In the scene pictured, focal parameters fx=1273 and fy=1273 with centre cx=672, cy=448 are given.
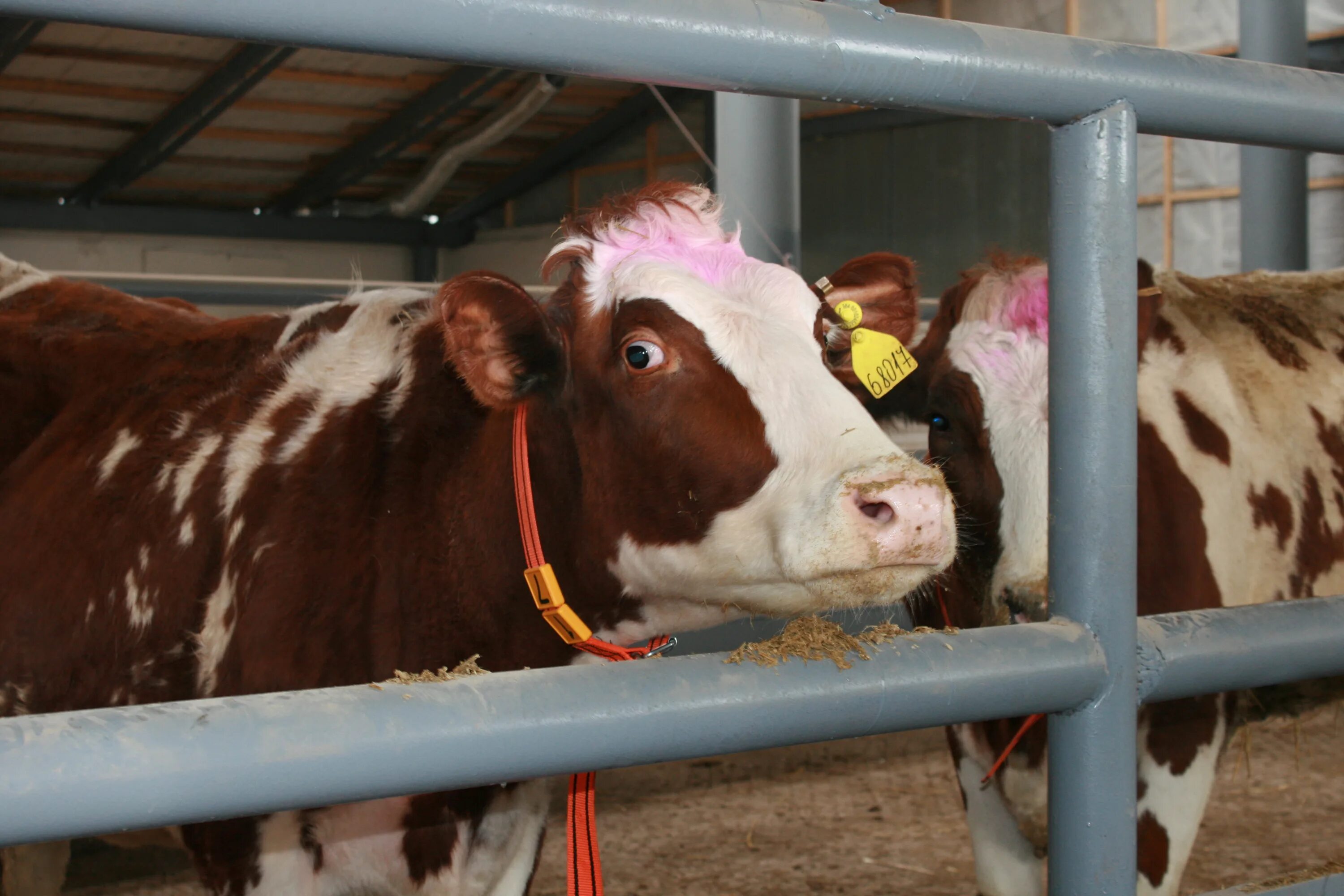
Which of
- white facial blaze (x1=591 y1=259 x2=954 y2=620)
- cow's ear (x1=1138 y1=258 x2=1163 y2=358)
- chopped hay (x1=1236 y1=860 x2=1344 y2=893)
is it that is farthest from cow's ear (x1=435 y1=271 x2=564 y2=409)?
cow's ear (x1=1138 y1=258 x2=1163 y2=358)

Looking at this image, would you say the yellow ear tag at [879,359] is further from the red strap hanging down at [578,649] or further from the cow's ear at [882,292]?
the red strap hanging down at [578,649]

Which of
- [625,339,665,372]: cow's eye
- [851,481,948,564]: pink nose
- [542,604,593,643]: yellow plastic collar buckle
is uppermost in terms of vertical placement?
[625,339,665,372]: cow's eye

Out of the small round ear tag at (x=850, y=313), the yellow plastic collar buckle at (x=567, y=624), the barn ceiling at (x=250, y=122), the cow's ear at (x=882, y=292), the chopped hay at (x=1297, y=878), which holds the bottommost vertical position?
the chopped hay at (x=1297, y=878)

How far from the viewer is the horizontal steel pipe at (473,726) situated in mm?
642

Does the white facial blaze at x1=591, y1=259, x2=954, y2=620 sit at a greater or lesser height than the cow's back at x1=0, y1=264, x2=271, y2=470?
lesser

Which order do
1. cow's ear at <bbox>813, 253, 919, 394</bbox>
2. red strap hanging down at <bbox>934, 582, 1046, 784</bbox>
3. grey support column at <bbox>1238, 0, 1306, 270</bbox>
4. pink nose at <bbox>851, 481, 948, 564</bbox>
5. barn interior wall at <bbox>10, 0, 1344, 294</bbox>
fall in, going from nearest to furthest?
pink nose at <bbox>851, 481, 948, 564</bbox>, cow's ear at <bbox>813, 253, 919, 394</bbox>, red strap hanging down at <bbox>934, 582, 1046, 784</bbox>, grey support column at <bbox>1238, 0, 1306, 270</bbox>, barn interior wall at <bbox>10, 0, 1344, 294</bbox>

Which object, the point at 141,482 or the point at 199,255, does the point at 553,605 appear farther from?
the point at 199,255

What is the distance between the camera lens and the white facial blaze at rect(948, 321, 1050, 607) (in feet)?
8.07

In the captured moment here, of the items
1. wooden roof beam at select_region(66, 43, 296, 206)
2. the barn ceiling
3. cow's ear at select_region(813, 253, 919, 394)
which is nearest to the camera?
cow's ear at select_region(813, 253, 919, 394)

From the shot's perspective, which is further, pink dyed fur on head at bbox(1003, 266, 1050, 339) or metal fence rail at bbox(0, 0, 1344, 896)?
pink dyed fur on head at bbox(1003, 266, 1050, 339)

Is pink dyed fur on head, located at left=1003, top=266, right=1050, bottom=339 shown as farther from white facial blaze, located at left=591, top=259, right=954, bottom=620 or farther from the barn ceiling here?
the barn ceiling

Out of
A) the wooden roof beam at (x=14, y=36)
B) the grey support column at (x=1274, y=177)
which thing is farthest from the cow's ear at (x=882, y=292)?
the wooden roof beam at (x=14, y=36)

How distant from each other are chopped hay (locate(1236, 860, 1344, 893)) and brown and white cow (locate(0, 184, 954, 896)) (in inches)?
20.1

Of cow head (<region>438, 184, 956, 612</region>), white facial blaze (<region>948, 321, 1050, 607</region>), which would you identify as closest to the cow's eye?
cow head (<region>438, 184, 956, 612</region>)
